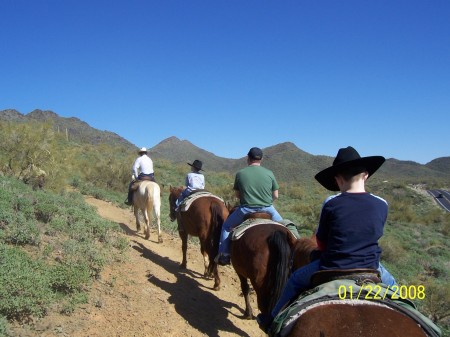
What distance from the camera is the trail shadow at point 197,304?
6.14m

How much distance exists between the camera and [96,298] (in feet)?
18.2

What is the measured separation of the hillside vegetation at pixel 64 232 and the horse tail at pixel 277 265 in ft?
8.78

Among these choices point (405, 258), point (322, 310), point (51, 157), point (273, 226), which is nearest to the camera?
point (322, 310)

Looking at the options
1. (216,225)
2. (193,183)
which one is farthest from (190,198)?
(216,225)

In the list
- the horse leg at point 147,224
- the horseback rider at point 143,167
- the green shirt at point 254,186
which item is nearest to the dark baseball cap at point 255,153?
the green shirt at point 254,186

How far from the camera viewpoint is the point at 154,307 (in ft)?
19.9

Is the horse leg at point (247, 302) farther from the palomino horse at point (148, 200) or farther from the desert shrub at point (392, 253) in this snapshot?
the desert shrub at point (392, 253)

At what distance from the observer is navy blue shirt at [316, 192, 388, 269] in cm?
304

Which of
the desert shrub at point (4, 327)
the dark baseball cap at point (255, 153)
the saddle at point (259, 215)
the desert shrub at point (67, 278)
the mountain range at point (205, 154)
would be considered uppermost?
the mountain range at point (205, 154)

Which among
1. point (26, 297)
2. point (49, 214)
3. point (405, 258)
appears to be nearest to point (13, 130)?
point (49, 214)

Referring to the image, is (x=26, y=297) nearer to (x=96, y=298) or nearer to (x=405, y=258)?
(x=96, y=298)

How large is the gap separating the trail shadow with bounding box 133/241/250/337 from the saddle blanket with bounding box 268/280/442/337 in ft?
10.9

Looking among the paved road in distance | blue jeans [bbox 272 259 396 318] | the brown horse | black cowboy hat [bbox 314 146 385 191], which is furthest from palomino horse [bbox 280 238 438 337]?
the paved road in distance

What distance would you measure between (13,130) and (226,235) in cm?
943
